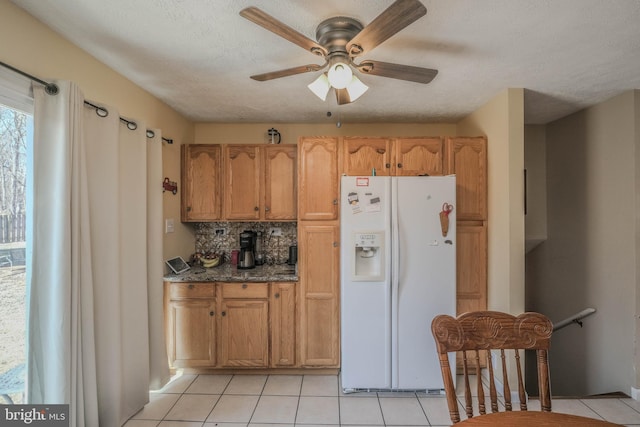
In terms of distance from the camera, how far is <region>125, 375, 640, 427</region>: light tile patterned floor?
1917 mm

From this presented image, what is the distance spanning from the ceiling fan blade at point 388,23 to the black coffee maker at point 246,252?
1.97m

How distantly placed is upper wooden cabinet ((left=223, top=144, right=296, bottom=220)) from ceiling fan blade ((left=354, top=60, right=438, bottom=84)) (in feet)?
4.72

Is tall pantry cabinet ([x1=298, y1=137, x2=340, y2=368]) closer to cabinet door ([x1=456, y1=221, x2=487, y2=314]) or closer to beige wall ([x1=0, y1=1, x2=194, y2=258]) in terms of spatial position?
cabinet door ([x1=456, y1=221, x2=487, y2=314])

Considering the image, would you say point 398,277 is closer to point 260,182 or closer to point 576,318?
point 260,182

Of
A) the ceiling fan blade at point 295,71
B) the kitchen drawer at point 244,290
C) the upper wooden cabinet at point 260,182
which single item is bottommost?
the kitchen drawer at point 244,290

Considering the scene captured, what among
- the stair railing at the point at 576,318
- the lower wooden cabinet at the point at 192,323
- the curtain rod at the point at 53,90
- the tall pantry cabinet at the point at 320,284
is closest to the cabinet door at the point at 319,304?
the tall pantry cabinet at the point at 320,284

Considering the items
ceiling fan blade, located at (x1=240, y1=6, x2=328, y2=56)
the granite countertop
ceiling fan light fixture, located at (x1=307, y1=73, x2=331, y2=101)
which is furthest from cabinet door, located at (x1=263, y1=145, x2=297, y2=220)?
ceiling fan blade, located at (x1=240, y1=6, x2=328, y2=56)

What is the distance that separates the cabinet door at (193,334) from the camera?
7.96ft

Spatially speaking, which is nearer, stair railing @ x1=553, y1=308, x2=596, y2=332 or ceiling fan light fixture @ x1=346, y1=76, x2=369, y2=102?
ceiling fan light fixture @ x1=346, y1=76, x2=369, y2=102

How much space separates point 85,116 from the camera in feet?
5.17

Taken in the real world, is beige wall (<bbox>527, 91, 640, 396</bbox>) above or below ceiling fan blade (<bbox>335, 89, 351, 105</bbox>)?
below

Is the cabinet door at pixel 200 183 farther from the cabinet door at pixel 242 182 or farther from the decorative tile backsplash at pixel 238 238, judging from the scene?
the decorative tile backsplash at pixel 238 238

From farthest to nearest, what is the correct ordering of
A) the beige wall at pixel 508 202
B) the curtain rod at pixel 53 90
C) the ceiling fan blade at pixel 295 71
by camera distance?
the beige wall at pixel 508 202
the ceiling fan blade at pixel 295 71
the curtain rod at pixel 53 90

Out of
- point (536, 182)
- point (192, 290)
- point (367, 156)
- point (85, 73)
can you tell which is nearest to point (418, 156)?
point (367, 156)
